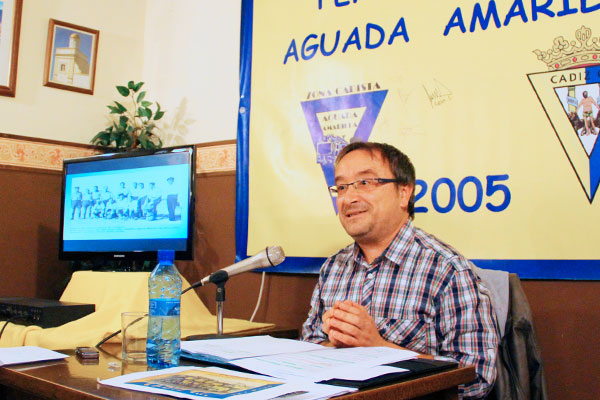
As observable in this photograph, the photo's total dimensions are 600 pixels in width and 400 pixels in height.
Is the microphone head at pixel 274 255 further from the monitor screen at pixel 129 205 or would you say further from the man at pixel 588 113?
the man at pixel 588 113

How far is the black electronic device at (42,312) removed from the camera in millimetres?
2199

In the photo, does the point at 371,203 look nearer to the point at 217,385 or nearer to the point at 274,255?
the point at 274,255

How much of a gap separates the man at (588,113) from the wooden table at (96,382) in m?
1.01

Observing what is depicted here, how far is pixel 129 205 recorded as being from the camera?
2.71m

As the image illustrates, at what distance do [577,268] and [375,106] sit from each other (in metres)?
0.96

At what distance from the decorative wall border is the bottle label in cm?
167

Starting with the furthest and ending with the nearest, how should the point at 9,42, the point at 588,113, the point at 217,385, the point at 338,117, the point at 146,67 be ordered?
the point at 146,67 → the point at 9,42 → the point at 338,117 → the point at 588,113 → the point at 217,385

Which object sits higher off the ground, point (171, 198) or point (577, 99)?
point (577, 99)

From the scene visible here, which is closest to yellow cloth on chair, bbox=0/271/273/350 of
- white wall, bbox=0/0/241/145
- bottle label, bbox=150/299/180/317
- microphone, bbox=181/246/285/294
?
microphone, bbox=181/246/285/294

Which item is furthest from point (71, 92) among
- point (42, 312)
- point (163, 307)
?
point (163, 307)

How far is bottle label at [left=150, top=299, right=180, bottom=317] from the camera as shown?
1271 mm

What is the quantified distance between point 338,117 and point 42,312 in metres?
1.36

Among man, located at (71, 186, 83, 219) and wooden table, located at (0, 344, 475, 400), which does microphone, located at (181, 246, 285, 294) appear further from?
man, located at (71, 186, 83, 219)

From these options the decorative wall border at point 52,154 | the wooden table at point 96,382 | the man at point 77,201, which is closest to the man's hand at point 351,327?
the wooden table at point 96,382
